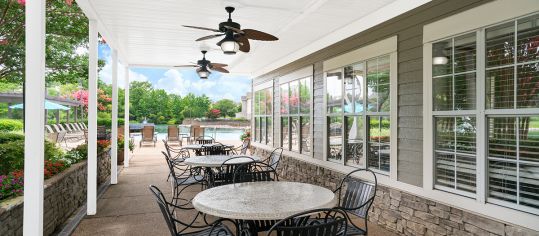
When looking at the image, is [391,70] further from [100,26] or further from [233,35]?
[100,26]

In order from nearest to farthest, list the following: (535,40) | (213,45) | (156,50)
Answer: (535,40) < (213,45) < (156,50)

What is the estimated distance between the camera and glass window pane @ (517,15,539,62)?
261 cm

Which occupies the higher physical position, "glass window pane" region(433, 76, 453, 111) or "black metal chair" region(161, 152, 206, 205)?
"glass window pane" region(433, 76, 453, 111)

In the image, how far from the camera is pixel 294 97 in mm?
7410

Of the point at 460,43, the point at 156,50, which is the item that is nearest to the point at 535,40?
the point at 460,43

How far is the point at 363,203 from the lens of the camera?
290 cm

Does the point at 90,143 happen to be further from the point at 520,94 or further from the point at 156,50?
the point at 520,94

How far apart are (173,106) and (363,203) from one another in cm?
3246

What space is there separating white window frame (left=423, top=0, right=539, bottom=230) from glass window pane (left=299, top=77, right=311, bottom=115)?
10.3 feet

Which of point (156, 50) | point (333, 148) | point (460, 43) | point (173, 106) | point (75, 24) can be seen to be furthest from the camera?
point (173, 106)

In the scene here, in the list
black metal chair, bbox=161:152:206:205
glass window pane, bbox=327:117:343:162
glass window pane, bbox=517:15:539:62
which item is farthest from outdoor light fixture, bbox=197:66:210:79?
glass window pane, bbox=517:15:539:62

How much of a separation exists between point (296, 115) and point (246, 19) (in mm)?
2796

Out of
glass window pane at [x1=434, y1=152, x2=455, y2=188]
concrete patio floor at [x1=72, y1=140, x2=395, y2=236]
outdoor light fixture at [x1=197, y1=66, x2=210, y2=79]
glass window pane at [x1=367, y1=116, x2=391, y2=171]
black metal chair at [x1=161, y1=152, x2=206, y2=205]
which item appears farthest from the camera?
outdoor light fixture at [x1=197, y1=66, x2=210, y2=79]

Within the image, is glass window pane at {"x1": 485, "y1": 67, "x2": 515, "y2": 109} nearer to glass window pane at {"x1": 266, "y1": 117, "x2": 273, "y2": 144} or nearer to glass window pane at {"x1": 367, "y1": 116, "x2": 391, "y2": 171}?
glass window pane at {"x1": 367, "y1": 116, "x2": 391, "y2": 171}
